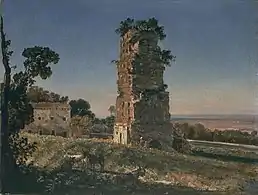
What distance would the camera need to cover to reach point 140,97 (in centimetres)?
233

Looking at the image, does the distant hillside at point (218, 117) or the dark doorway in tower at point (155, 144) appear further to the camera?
the dark doorway in tower at point (155, 144)

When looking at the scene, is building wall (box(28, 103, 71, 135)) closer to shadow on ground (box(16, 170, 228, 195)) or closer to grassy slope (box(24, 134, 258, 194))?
grassy slope (box(24, 134, 258, 194))

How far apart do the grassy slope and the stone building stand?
4cm

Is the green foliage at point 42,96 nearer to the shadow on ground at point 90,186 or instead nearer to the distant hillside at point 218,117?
the shadow on ground at point 90,186

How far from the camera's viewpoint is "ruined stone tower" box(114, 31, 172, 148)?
91.2 inches

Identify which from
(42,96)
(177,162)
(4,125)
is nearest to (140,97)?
(177,162)

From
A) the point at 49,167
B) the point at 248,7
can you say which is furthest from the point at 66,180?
the point at 248,7

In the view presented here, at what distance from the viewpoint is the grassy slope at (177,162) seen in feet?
7.43

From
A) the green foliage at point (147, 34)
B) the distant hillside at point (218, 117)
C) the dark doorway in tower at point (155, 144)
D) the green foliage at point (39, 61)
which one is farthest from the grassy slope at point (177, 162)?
the green foliage at point (147, 34)

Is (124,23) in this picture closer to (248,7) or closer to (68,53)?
(68,53)

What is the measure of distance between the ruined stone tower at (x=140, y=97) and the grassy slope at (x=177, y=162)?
77 mm

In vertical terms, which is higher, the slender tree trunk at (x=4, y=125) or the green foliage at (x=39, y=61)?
the green foliage at (x=39, y=61)

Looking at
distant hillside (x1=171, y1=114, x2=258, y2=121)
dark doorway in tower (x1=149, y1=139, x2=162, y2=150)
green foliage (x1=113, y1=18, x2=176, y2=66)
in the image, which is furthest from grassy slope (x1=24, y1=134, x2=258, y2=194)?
green foliage (x1=113, y1=18, x2=176, y2=66)

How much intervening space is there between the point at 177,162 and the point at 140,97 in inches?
12.3
